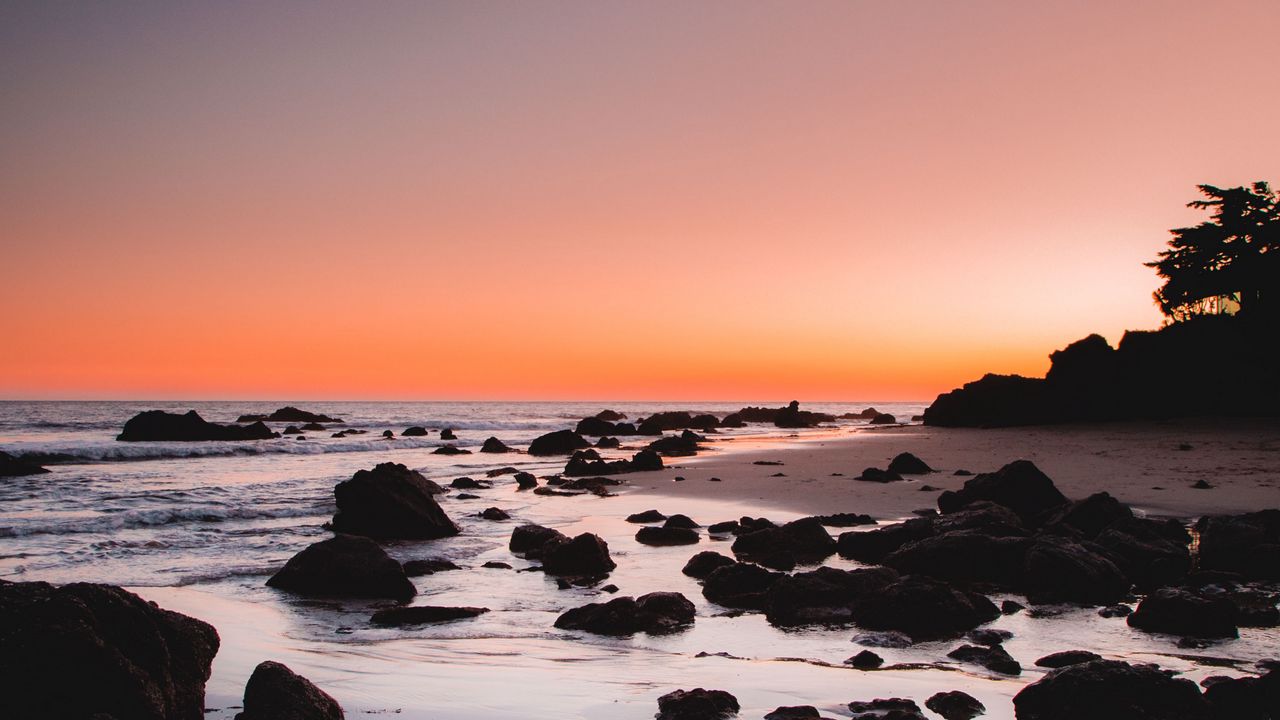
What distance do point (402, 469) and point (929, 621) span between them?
441 inches

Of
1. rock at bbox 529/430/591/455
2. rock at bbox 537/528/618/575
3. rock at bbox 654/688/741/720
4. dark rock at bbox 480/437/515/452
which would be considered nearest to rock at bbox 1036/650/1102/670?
rock at bbox 654/688/741/720

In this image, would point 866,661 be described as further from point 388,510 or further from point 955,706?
point 388,510

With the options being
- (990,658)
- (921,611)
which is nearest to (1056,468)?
(921,611)

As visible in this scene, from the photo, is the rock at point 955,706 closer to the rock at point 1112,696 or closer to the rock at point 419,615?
the rock at point 1112,696

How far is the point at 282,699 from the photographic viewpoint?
14.6ft

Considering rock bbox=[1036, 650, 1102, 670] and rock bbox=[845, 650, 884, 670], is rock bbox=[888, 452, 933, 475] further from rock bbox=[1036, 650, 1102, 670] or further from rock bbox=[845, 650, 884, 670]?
rock bbox=[845, 650, 884, 670]

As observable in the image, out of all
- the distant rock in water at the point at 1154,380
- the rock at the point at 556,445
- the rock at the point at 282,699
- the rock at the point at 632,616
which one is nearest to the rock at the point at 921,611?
the rock at the point at 632,616

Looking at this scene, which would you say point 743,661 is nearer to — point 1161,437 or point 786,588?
point 786,588

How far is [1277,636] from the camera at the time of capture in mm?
6820

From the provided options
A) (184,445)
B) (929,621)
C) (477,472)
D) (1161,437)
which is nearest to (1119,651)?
(929,621)

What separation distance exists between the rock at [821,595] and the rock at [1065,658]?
5.81 feet

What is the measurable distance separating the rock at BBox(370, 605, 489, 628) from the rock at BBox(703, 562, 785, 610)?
2582 mm

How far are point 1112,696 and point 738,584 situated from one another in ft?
14.9

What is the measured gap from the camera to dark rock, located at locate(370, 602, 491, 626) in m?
7.90
